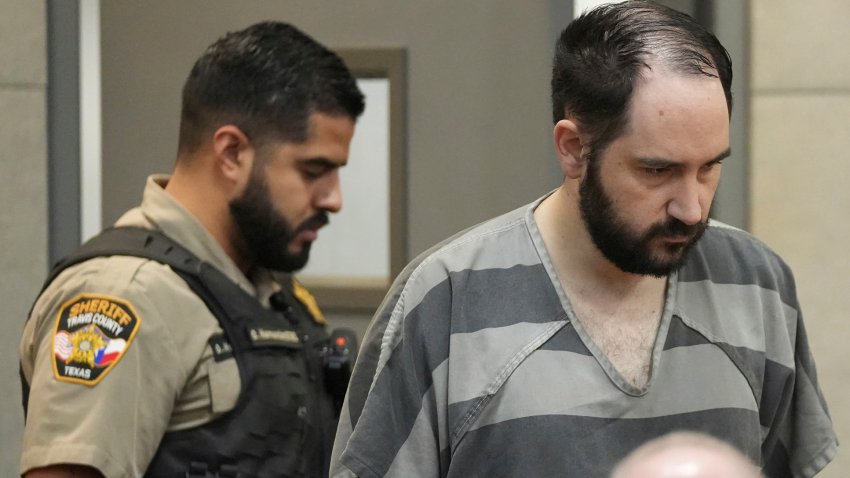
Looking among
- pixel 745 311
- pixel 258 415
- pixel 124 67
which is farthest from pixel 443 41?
pixel 745 311

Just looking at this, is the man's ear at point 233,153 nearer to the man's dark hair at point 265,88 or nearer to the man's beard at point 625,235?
the man's dark hair at point 265,88

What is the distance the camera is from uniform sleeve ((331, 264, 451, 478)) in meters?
1.57

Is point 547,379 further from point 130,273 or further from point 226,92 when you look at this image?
point 226,92

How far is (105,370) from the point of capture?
6.21 feet

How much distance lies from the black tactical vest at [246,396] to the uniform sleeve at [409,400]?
0.44m

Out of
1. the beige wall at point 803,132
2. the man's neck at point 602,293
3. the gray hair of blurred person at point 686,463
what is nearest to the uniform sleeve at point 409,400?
the man's neck at point 602,293

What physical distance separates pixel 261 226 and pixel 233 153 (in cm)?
16

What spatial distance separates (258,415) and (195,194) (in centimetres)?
48

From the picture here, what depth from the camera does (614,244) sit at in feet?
5.16

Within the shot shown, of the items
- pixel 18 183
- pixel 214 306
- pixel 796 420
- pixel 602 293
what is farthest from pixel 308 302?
pixel 796 420

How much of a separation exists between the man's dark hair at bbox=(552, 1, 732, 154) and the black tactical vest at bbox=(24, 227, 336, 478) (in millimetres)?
770

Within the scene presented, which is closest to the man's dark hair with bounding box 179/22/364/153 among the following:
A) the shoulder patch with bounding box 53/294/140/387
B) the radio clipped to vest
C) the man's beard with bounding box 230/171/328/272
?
the man's beard with bounding box 230/171/328/272

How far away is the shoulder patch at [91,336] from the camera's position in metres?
1.89

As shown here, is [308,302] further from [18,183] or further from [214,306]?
[18,183]
